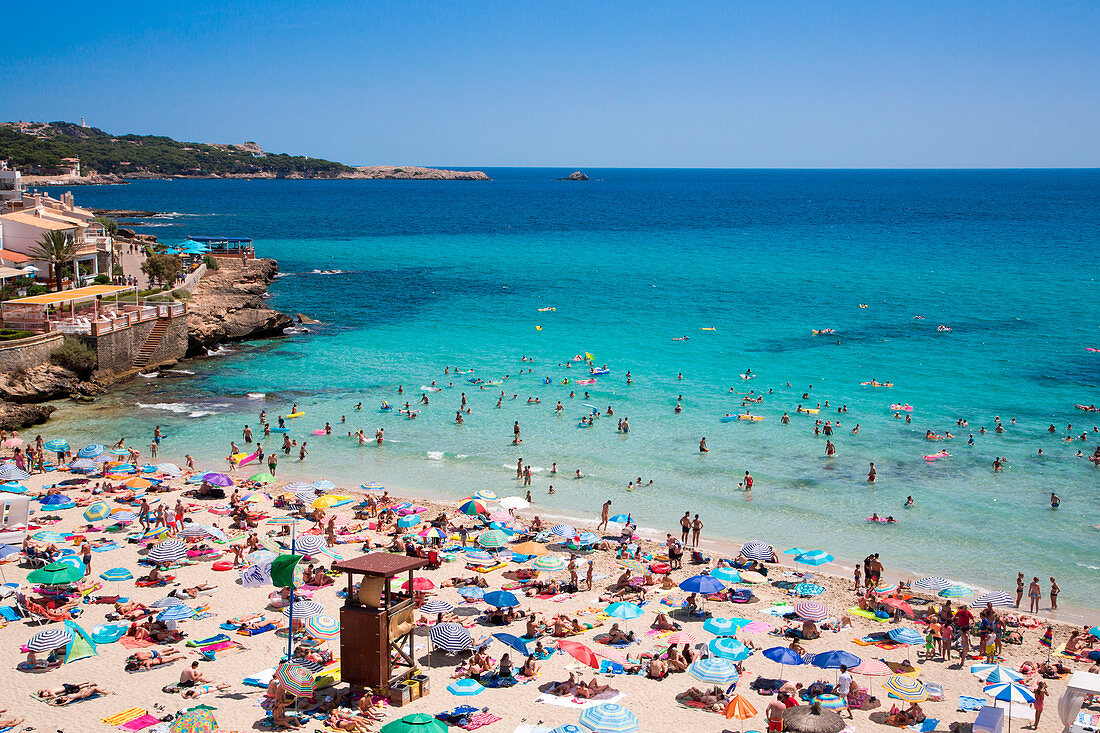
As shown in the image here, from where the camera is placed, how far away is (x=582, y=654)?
16.9 metres

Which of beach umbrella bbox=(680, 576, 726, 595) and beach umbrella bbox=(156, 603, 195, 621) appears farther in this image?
beach umbrella bbox=(680, 576, 726, 595)

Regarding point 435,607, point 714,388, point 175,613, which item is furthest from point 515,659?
point 714,388

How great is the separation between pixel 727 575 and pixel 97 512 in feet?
55.6

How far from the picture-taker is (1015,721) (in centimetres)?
1550

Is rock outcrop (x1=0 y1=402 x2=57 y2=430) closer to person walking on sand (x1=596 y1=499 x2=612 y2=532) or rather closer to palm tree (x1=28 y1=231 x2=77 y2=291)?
palm tree (x1=28 y1=231 x2=77 y2=291)

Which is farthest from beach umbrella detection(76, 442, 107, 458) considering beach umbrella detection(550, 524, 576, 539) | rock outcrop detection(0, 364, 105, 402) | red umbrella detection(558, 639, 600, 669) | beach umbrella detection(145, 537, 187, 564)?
red umbrella detection(558, 639, 600, 669)

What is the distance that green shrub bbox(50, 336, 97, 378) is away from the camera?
3622cm

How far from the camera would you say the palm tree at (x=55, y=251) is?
4381cm

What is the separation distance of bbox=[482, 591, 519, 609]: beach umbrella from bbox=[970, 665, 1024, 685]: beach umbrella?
30.2 ft

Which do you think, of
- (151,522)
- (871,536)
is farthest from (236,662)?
(871,536)

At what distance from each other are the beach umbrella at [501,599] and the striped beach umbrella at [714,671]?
4.47 m

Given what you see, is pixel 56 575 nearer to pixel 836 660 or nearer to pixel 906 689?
pixel 836 660

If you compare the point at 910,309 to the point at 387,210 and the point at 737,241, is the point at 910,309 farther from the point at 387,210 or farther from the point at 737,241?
the point at 387,210

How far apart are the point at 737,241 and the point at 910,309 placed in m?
48.0
